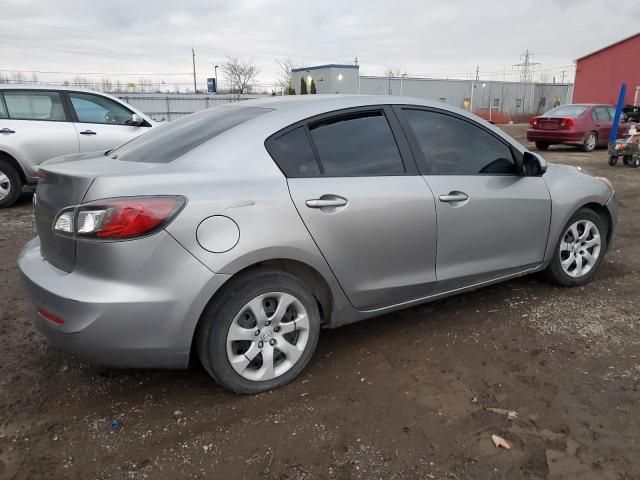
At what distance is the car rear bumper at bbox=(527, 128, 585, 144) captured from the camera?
14.9 m

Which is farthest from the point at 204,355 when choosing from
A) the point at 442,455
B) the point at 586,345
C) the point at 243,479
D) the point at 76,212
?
the point at 586,345

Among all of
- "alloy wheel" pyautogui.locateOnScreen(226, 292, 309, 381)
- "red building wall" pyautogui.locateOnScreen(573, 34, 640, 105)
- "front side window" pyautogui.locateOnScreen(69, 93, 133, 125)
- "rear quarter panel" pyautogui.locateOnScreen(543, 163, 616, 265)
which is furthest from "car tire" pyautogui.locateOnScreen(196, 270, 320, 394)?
"red building wall" pyautogui.locateOnScreen(573, 34, 640, 105)

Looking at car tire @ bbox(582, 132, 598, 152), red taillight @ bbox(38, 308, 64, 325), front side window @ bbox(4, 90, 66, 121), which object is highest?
front side window @ bbox(4, 90, 66, 121)

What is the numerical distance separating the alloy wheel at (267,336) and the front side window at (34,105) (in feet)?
20.8

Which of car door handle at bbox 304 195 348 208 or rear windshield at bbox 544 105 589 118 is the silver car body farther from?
rear windshield at bbox 544 105 589 118

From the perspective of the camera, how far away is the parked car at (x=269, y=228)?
2.42m

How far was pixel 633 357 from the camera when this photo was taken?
3.19 meters

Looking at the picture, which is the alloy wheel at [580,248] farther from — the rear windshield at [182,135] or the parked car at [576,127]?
the parked car at [576,127]

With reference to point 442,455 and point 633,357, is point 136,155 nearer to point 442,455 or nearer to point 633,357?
point 442,455

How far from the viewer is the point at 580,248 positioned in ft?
14.0

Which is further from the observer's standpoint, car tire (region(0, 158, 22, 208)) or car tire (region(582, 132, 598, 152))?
car tire (region(582, 132, 598, 152))

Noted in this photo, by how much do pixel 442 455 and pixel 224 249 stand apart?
1.39 m

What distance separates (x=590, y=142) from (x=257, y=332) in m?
15.4

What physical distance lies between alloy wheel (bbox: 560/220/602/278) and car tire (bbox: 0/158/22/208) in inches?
278
